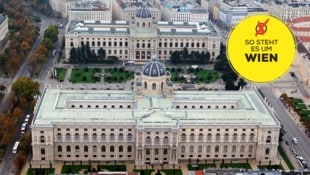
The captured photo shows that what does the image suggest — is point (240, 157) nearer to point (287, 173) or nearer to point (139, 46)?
point (287, 173)

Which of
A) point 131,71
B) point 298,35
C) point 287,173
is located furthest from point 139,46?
point 287,173

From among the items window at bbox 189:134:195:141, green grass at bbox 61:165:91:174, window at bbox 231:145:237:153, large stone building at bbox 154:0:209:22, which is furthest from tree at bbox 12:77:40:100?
large stone building at bbox 154:0:209:22

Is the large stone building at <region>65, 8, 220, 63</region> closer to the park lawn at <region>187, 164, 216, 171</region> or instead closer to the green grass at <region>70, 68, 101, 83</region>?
the green grass at <region>70, 68, 101, 83</region>

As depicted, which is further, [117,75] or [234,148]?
[117,75]

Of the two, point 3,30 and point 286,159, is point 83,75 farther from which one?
point 286,159

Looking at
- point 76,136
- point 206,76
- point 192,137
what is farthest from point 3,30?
point 192,137
